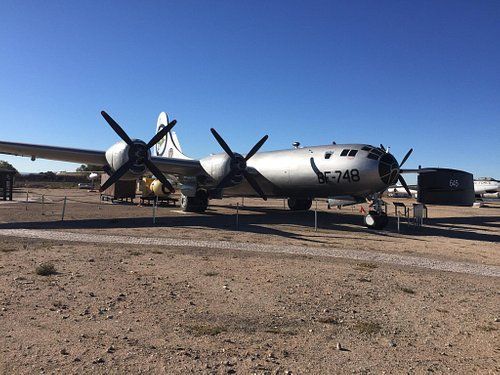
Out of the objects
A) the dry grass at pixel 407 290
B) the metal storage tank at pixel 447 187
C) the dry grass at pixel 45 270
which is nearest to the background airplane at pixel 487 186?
the metal storage tank at pixel 447 187

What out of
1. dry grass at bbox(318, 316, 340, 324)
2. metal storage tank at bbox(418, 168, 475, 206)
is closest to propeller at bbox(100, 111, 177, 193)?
dry grass at bbox(318, 316, 340, 324)

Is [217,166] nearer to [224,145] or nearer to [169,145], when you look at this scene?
[224,145]

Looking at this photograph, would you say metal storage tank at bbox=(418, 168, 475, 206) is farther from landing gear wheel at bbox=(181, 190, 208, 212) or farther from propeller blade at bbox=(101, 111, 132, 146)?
propeller blade at bbox=(101, 111, 132, 146)

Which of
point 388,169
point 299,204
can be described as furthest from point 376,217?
point 299,204

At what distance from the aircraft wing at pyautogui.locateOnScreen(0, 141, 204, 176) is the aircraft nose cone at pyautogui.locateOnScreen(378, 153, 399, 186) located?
11486 mm

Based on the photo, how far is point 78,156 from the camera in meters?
22.8

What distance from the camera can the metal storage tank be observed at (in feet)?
87.6

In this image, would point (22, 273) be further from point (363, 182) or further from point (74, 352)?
point (363, 182)

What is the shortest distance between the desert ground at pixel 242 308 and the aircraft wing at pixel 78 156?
904 cm

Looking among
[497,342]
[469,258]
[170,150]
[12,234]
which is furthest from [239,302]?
[170,150]

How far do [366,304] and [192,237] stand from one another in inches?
362

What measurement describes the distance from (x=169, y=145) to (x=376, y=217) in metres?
22.8

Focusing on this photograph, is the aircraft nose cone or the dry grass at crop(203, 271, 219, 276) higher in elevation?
the aircraft nose cone

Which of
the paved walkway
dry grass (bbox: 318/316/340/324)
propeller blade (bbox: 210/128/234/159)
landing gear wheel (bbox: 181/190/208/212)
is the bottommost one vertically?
dry grass (bbox: 318/316/340/324)
